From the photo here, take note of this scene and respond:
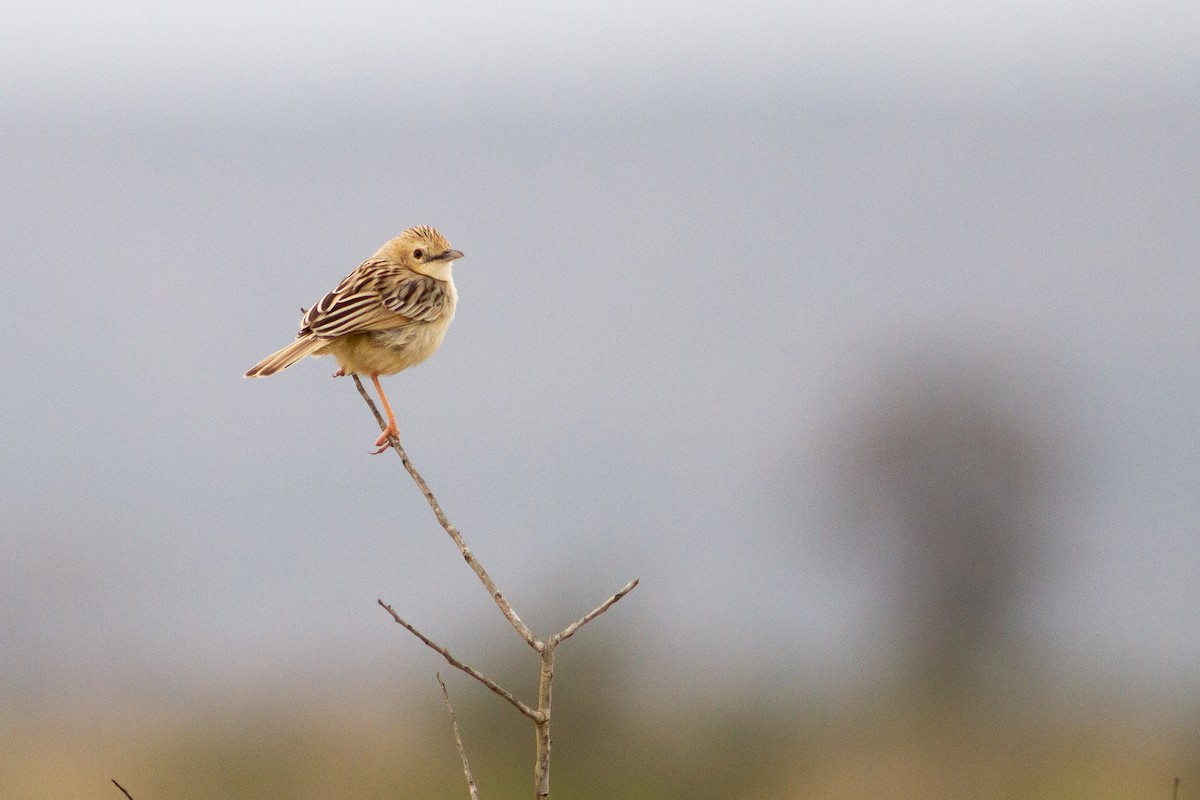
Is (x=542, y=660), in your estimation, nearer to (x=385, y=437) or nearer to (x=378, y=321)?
(x=385, y=437)

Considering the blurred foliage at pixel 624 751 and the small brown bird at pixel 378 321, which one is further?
the blurred foliage at pixel 624 751

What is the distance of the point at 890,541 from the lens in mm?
52500

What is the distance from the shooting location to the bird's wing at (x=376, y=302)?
6002 millimetres

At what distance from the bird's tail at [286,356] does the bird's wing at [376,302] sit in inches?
1.5

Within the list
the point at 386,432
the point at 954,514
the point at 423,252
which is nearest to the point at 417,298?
the point at 423,252

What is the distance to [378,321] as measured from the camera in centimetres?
611

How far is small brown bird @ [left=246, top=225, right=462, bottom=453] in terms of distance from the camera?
5.96 metres

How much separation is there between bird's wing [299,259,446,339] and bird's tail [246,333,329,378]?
0.04 metres

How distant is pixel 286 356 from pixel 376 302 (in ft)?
2.21

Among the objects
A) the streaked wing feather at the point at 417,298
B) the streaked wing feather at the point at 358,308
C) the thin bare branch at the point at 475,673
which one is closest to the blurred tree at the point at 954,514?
the streaked wing feather at the point at 417,298

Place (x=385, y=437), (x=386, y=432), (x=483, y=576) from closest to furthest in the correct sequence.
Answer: (x=483, y=576)
(x=386, y=432)
(x=385, y=437)

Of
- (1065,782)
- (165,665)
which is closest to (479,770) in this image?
(1065,782)

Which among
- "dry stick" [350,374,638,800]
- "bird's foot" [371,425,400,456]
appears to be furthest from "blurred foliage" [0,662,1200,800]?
"dry stick" [350,374,638,800]

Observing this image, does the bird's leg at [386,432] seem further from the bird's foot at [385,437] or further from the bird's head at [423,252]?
the bird's head at [423,252]
